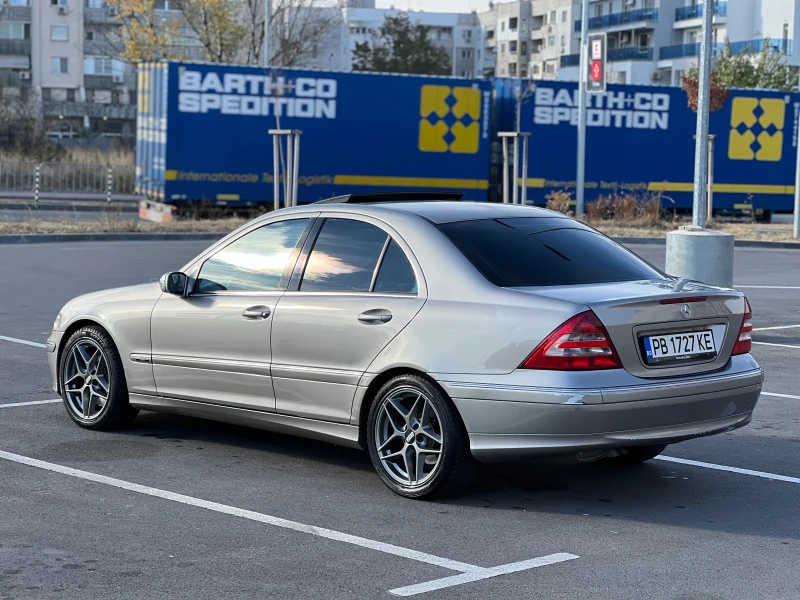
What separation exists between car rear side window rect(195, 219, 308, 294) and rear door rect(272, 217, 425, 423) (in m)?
0.16

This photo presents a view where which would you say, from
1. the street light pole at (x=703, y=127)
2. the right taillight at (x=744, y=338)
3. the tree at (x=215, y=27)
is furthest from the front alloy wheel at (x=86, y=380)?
the tree at (x=215, y=27)

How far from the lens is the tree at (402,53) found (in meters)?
85.9

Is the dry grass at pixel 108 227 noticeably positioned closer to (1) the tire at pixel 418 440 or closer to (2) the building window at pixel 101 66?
(1) the tire at pixel 418 440

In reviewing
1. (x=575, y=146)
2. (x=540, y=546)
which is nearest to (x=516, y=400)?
(x=540, y=546)

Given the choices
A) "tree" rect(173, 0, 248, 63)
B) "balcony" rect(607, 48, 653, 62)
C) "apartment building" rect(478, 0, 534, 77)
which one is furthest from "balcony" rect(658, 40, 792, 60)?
"tree" rect(173, 0, 248, 63)

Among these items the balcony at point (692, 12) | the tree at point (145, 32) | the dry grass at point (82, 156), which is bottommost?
the dry grass at point (82, 156)

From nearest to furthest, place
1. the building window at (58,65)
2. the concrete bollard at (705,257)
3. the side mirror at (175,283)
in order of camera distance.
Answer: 1. the side mirror at (175,283)
2. the concrete bollard at (705,257)
3. the building window at (58,65)

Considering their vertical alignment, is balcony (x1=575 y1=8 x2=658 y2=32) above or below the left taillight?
above

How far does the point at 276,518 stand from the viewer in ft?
19.3

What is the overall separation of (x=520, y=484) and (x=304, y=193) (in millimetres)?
24922

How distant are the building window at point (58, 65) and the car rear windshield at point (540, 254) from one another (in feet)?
276

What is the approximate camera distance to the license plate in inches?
238

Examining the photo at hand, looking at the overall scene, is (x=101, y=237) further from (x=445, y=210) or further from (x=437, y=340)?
(x=437, y=340)

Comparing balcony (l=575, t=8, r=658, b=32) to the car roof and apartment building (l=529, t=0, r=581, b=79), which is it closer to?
apartment building (l=529, t=0, r=581, b=79)
